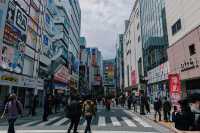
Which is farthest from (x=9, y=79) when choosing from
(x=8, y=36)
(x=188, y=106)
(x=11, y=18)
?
(x=188, y=106)

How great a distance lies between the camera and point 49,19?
34.6 m

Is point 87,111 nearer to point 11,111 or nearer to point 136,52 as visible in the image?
point 11,111

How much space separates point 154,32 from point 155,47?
9.51 feet

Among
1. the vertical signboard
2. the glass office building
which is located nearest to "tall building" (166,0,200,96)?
the glass office building

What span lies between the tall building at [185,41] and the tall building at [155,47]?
16.5 ft

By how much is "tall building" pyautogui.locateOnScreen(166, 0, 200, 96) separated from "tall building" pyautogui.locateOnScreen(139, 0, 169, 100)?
5020 millimetres

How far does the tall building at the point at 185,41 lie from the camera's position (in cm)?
2000

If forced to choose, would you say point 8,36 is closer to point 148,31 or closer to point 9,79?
point 9,79

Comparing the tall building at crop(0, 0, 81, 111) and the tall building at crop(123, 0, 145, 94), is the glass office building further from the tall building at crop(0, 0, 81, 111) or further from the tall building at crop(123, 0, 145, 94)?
the tall building at crop(0, 0, 81, 111)

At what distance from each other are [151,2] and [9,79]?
31.6 m

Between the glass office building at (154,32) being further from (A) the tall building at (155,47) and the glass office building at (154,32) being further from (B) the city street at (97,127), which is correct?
(B) the city street at (97,127)

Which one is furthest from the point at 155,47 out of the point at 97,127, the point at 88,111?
the point at 88,111

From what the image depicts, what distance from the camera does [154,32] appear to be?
3775 cm

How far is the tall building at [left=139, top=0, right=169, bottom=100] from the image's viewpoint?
1281 inches
